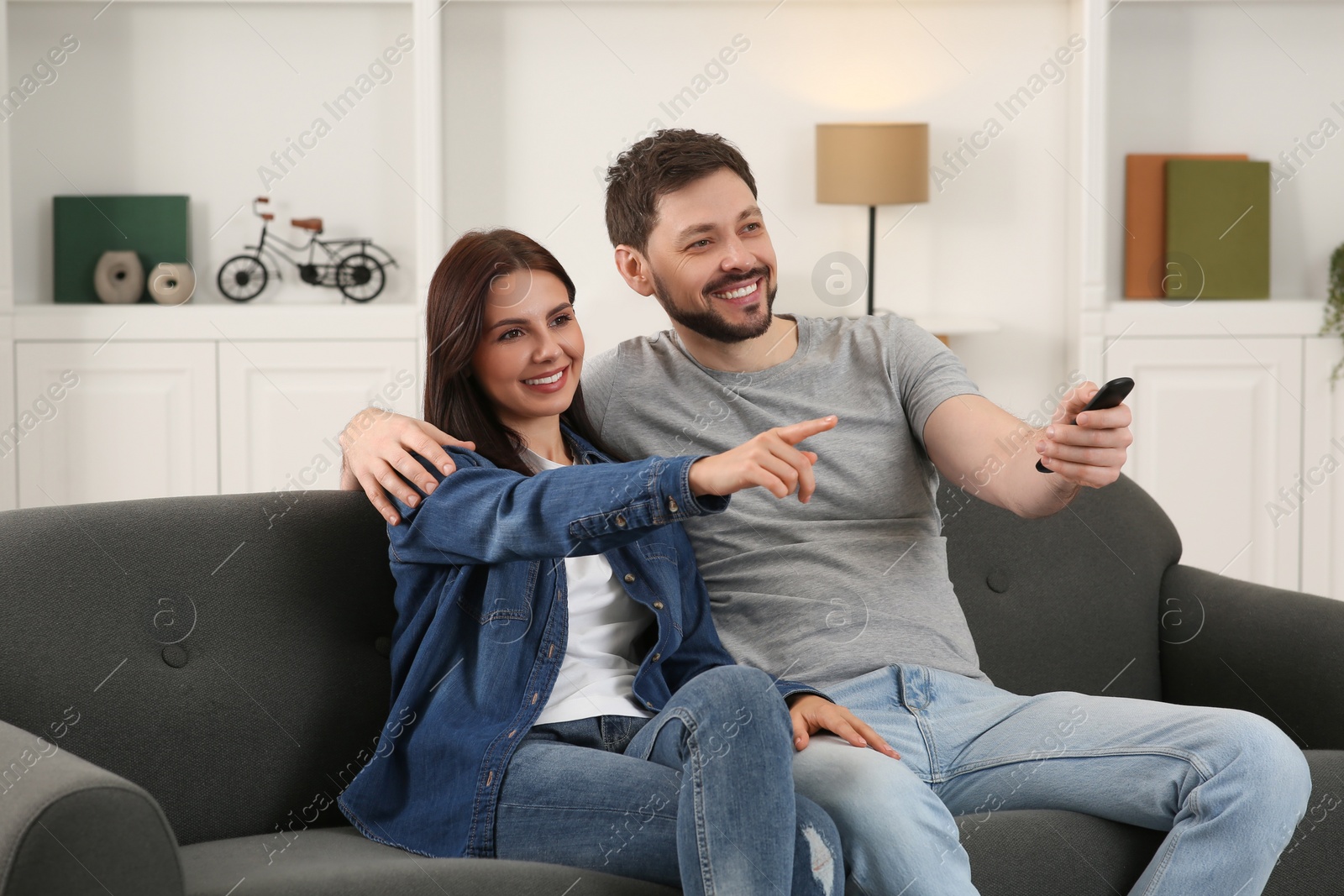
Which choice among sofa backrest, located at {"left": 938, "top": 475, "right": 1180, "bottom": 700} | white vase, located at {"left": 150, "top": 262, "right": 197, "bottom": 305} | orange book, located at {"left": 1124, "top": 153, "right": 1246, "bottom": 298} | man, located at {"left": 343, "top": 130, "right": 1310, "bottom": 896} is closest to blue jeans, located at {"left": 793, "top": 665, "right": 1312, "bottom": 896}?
man, located at {"left": 343, "top": 130, "right": 1310, "bottom": 896}

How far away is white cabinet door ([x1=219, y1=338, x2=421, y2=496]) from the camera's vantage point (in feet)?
11.9

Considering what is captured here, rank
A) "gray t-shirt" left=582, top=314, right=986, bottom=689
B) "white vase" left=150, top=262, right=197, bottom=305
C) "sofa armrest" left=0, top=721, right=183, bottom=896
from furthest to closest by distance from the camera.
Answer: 1. "white vase" left=150, top=262, right=197, bottom=305
2. "gray t-shirt" left=582, top=314, right=986, bottom=689
3. "sofa armrest" left=0, top=721, right=183, bottom=896

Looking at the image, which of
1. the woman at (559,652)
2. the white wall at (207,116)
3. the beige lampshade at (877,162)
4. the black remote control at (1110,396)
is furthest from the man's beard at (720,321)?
the white wall at (207,116)

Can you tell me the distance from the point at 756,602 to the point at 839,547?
14cm

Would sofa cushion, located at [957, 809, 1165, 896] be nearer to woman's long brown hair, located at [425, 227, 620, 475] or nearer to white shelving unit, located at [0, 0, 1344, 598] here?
woman's long brown hair, located at [425, 227, 620, 475]

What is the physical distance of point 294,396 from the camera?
11.9 feet

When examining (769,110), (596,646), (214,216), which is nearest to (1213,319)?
(769,110)

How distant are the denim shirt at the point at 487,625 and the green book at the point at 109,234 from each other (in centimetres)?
262

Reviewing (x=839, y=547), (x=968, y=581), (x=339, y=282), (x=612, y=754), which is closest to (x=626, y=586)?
(x=612, y=754)

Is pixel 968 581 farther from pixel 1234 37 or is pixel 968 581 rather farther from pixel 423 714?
pixel 1234 37

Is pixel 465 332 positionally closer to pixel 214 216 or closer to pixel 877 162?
pixel 877 162

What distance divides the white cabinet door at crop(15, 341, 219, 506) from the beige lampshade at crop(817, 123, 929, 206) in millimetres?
1931

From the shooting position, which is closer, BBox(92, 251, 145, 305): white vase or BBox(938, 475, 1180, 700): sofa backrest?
BBox(938, 475, 1180, 700): sofa backrest

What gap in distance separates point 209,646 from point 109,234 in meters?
2.66
